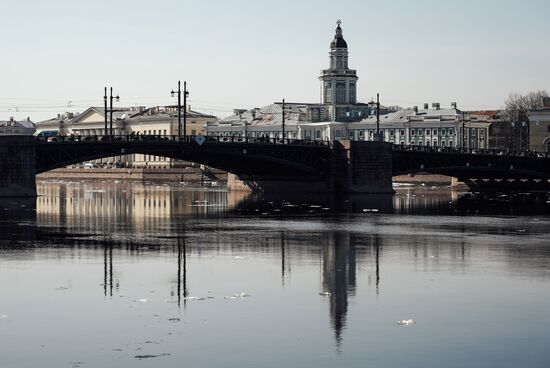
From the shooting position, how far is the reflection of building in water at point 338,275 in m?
28.9

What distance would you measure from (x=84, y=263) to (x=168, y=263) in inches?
107

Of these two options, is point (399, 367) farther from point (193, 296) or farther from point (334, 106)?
point (334, 106)

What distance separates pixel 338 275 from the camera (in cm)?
3669

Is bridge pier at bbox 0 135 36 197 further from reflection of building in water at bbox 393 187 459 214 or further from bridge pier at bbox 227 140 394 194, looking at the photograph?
reflection of building in water at bbox 393 187 459 214

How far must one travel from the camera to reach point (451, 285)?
3444 centimetres

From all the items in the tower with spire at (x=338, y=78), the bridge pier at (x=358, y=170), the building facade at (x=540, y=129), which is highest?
the tower with spire at (x=338, y=78)

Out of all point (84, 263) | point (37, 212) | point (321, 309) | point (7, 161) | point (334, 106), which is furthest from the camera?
point (334, 106)

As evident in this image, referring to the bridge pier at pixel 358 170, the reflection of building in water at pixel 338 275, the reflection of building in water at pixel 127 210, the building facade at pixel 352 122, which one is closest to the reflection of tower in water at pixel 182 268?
the reflection of building in water at pixel 338 275

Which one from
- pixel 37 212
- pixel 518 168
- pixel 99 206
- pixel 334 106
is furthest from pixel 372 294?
pixel 334 106

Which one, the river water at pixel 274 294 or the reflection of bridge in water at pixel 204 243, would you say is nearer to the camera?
the river water at pixel 274 294

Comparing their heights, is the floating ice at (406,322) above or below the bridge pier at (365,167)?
below

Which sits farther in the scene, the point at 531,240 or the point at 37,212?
the point at 37,212

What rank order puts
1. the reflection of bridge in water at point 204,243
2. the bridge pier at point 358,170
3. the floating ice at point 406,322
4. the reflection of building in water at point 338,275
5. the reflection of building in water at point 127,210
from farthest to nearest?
the bridge pier at point 358,170
the reflection of building in water at point 127,210
the reflection of bridge in water at point 204,243
the reflection of building in water at point 338,275
the floating ice at point 406,322

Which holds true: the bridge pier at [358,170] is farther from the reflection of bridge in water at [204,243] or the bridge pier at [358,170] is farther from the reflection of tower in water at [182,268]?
the reflection of tower in water at [182,268]
